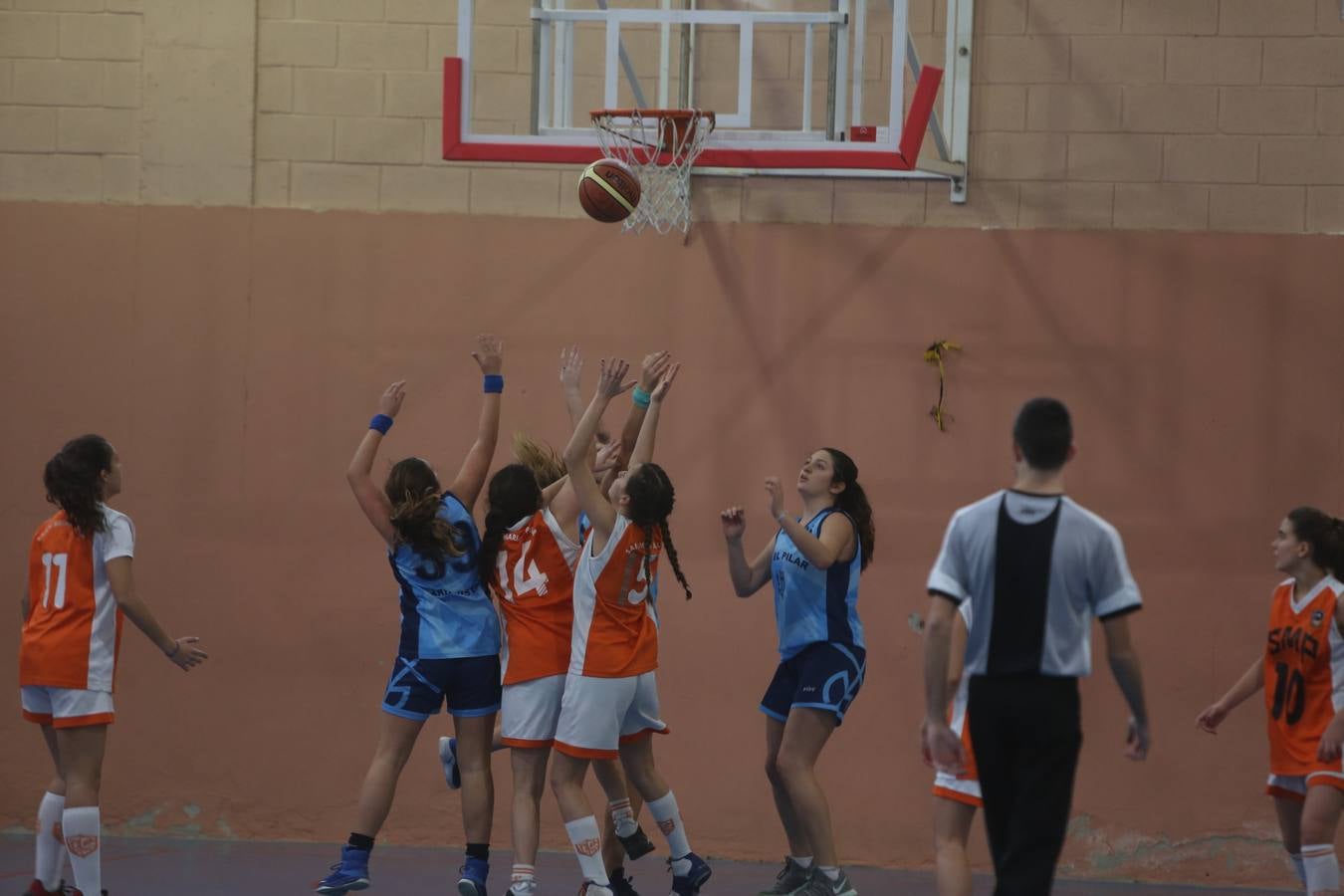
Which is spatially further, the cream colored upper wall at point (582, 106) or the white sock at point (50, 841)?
the cream colored upper wall at point (582, 106)

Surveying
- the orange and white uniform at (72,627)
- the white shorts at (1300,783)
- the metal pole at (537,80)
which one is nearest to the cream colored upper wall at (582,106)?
the metal pole at (537,80)

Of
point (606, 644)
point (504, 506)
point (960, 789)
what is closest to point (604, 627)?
point (606, 644)

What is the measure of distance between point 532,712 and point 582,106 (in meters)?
3.14

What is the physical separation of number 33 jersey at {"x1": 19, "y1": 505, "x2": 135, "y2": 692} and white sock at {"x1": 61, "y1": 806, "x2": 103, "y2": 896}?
426mm

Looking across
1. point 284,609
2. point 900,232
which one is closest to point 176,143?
point 284,609

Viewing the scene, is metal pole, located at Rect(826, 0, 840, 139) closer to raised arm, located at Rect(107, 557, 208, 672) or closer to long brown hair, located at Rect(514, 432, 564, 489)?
long brown hair, located at Rect(514, 432, 564, 489)

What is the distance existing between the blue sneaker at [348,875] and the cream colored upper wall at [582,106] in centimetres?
321

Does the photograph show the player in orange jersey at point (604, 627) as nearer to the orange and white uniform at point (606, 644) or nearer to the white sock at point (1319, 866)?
the orange and white uniform at point (606, 644)

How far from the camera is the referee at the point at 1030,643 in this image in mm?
4066

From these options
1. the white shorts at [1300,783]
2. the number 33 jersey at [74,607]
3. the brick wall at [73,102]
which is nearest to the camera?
the white shorts at [1300,783]

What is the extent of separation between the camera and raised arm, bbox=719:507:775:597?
19.1 ft

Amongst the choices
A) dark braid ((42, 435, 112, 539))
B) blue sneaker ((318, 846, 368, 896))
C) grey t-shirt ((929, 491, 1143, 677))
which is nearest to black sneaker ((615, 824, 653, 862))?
blue sneaker ((318, 846, 368, 896))

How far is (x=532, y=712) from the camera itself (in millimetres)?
5668

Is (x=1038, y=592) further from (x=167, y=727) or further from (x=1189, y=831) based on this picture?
(x=167, y=727)
